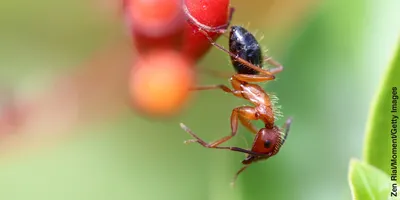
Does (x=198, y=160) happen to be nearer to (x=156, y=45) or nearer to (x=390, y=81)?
(x=156, y=45)

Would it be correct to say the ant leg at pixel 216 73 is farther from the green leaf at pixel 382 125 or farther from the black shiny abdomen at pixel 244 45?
the green leaf at pixel 382 125

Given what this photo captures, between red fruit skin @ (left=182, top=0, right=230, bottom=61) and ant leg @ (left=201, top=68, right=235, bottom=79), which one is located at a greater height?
red fruit skin @ (left=182, top=0, right=230, bottom=61)

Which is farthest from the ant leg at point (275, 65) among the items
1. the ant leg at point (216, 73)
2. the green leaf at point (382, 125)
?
the green leaf at point (382, 125)

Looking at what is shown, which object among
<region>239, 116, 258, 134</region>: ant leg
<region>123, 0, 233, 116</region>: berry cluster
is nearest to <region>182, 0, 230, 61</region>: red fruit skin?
<region>123, 0, 233, 116</region>: berry cluster

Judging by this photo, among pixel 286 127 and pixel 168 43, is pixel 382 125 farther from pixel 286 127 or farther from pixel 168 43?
pixel 168 43

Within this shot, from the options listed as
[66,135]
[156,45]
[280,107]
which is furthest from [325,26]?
[66,135]

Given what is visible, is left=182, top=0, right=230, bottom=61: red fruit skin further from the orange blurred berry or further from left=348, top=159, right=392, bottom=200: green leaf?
left=348, top=159, right=392, bottom=200: green leaf
